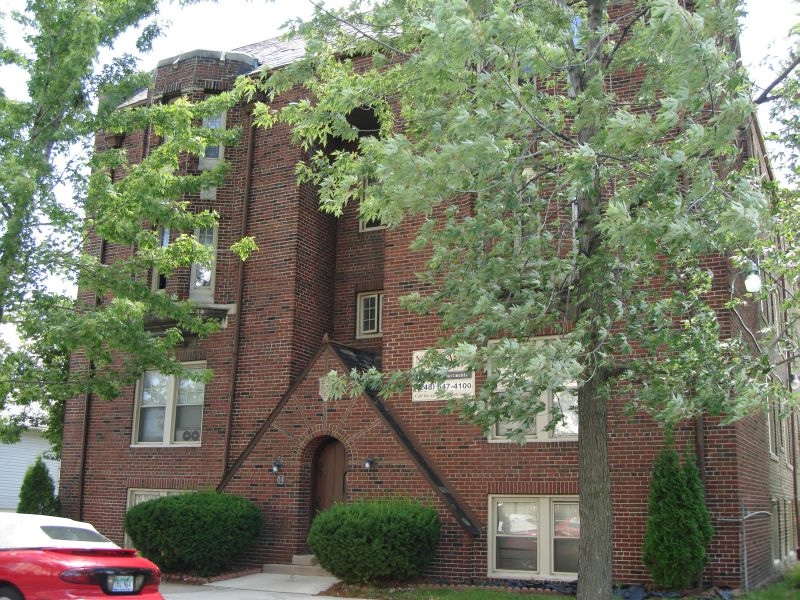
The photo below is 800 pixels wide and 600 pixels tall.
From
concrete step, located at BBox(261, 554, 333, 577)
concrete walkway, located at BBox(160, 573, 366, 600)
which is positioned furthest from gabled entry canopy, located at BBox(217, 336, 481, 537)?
concrete walkway, located at BBox(160, 573, 366, 600)

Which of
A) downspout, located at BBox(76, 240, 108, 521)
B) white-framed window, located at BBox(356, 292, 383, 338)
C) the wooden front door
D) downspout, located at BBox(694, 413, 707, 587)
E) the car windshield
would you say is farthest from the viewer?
downspout, located at BBox(76, 240, 108, 521)

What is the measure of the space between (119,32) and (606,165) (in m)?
8.24

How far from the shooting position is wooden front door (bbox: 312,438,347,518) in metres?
15.9

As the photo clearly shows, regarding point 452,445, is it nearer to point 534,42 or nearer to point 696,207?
point 696,207

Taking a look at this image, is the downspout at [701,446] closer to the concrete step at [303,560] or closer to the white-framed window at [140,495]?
the concrete step at [303,560]

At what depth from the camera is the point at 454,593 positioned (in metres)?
12.7

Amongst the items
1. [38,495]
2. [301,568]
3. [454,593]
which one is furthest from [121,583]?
[38,495]

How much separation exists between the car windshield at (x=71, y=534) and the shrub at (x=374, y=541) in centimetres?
444

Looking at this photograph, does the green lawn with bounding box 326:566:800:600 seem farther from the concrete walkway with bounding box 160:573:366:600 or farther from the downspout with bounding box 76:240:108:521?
the downspout with bounding box 76:240:108:521

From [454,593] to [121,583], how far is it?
588 cm

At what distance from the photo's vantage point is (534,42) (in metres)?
7.70

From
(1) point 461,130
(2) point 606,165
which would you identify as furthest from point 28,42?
(2) point 606,165

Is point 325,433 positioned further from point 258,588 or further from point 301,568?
point 258,588

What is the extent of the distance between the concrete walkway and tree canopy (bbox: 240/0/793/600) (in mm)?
5364
